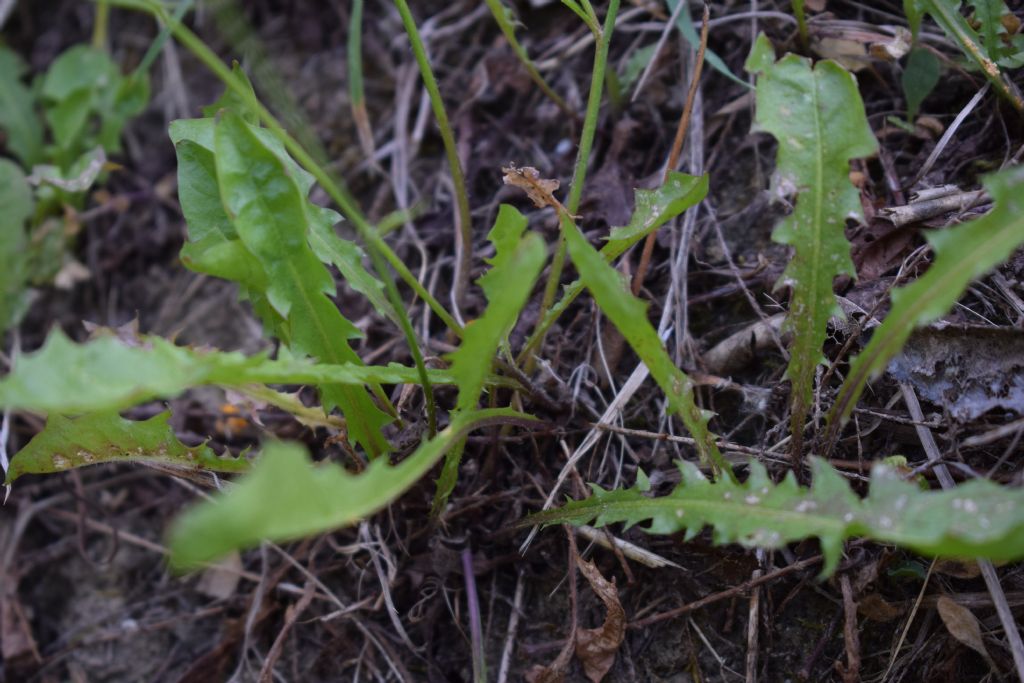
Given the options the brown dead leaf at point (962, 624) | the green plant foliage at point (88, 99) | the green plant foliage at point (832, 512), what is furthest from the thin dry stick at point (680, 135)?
the green plant foliage at point (88, 99)

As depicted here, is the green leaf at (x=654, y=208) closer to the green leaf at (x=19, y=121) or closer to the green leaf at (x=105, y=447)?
the green leaf at (x=105, y=447)

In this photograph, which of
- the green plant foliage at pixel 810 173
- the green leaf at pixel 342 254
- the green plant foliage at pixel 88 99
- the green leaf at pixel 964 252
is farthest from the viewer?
the green plant foliage at pixel 88 99

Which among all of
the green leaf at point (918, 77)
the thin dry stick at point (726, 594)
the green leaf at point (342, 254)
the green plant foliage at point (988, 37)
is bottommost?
the thin dry stick at point (726, 594)

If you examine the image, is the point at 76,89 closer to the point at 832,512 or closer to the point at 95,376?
the point at 95,376

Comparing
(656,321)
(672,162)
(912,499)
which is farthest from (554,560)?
(672,162)

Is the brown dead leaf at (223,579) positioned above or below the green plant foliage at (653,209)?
below

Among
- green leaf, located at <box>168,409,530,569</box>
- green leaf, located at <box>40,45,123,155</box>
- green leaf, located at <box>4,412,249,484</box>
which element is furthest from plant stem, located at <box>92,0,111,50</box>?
green leaf, located at <box>168,409,530,569</box>

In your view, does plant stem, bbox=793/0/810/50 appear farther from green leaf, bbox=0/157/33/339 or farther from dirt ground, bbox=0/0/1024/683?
green leaf, bbox=0/157/33/339
